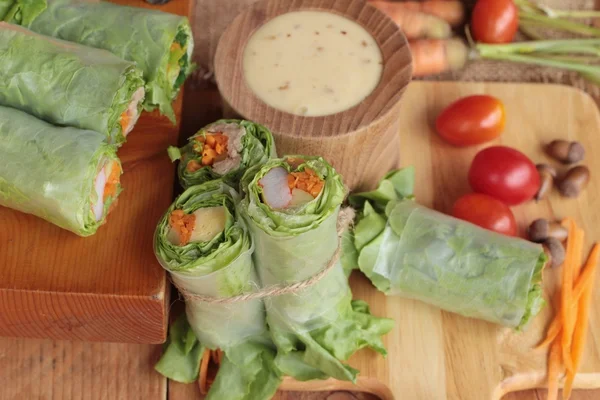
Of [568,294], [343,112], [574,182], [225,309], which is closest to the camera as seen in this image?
[225,309]

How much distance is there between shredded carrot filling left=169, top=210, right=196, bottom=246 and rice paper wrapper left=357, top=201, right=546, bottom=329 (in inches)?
30.4

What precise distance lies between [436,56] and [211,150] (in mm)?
1731

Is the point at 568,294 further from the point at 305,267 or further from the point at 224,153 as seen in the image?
the point at 224,153

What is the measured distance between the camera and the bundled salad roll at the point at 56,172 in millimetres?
2295

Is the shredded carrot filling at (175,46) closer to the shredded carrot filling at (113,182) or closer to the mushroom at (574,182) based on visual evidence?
the shredded carrot filling at (113,182)

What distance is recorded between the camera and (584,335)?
111 inches

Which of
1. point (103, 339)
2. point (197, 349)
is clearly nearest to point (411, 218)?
point (197, 349)

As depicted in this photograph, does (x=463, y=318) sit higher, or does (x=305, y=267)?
(x=305, y=267)

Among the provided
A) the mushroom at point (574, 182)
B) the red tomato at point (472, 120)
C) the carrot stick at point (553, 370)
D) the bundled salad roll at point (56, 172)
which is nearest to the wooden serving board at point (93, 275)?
the bundled salad roll at point (56, 172)

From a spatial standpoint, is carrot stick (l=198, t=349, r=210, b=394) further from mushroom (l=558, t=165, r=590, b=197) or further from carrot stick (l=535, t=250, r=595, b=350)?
mushroom (l=558, t=165, r=590, b=197)

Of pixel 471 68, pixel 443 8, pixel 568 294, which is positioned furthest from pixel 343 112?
pixel 443 8

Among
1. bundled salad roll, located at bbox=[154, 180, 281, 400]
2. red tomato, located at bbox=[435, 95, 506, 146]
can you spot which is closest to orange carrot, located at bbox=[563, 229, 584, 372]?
red tomato, located at bbox=[435, 95, 506, 146]

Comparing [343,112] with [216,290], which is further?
[343,112]

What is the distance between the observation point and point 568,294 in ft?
9.52
